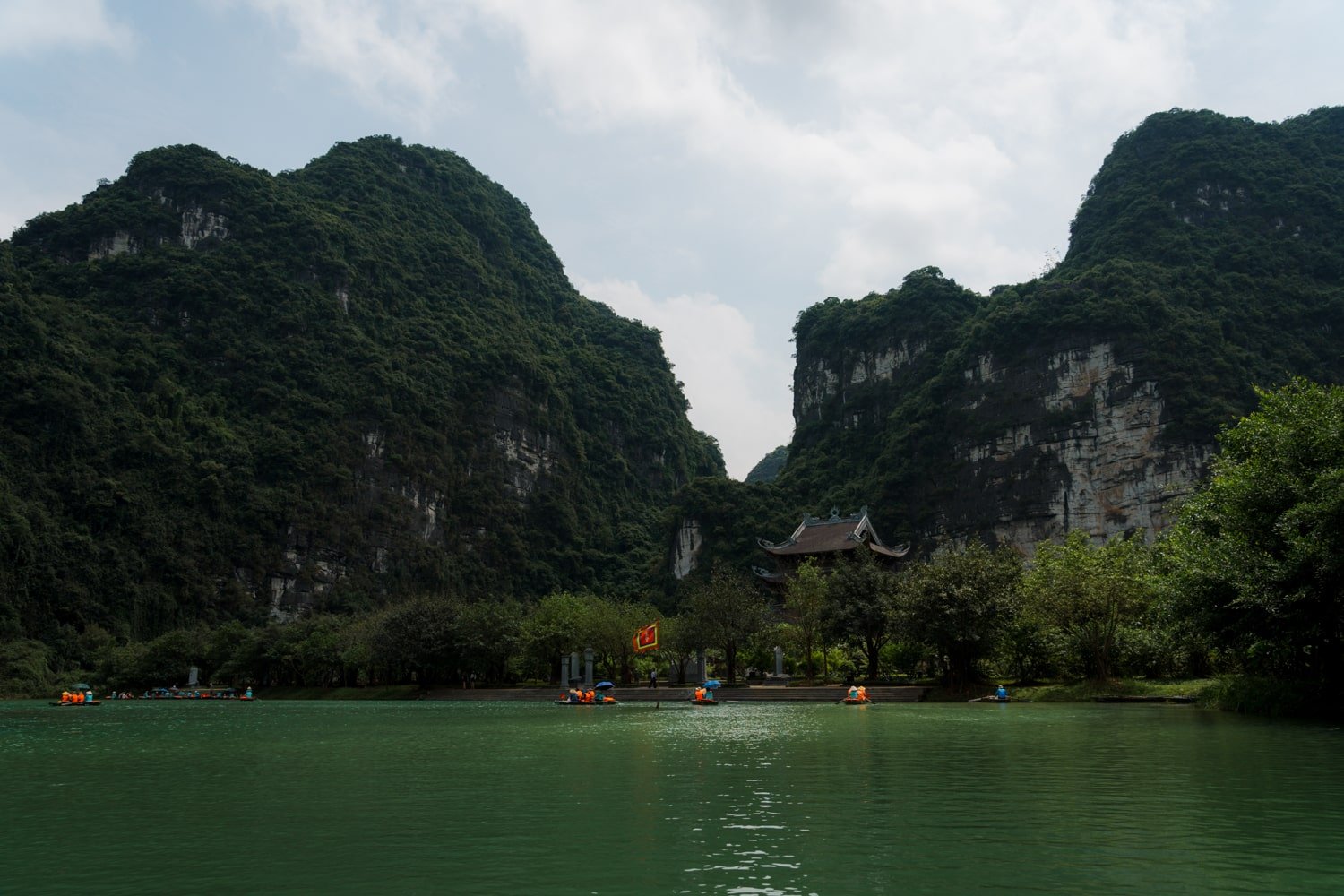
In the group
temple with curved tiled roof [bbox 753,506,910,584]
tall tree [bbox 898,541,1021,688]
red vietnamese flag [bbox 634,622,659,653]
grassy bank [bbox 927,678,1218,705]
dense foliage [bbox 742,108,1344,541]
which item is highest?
dense foliage [bbox 742,108,1344,541]

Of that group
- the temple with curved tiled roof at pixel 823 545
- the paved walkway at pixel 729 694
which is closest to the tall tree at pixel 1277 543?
the paved walkway at pixel 729 694

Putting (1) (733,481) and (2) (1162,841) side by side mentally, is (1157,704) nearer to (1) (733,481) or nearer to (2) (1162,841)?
(2) (1162,841)

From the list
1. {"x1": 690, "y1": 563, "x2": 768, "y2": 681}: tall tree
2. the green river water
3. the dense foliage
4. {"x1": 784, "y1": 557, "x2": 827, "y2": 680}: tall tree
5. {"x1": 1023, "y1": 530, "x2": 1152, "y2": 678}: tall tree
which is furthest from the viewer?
the dense foliage

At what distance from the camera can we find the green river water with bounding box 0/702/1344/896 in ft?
25.8

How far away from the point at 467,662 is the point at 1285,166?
350ft

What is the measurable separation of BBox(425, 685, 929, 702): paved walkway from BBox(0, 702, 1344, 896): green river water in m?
20.8

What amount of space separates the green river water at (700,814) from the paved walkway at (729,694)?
20.8 meters

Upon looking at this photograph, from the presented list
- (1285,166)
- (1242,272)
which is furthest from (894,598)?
(1285,166)

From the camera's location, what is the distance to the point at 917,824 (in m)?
10.1

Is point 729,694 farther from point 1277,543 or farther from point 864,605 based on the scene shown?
point 1277,543

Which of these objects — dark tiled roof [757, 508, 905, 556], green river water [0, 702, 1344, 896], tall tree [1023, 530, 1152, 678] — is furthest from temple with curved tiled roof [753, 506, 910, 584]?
green river water [0, 702, 1344, 896]

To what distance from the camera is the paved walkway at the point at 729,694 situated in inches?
1692

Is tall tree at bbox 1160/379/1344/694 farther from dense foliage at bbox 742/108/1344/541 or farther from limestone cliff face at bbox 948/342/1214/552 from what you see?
dense foliage at bbox 742/108/1344/541

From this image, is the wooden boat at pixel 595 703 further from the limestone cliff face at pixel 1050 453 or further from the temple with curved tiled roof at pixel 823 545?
the limestone cliff face at pixel 1050 453
